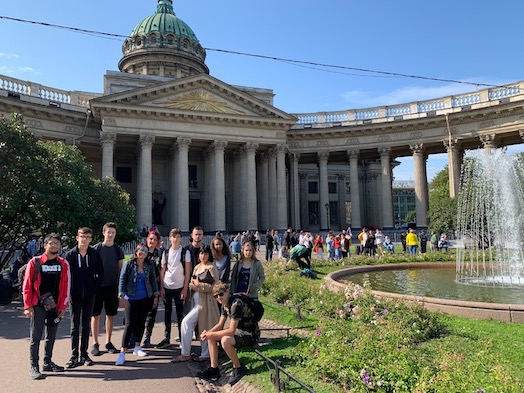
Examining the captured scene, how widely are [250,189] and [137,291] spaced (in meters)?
30.1

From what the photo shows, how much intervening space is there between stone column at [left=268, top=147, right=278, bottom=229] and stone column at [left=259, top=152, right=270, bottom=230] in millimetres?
411

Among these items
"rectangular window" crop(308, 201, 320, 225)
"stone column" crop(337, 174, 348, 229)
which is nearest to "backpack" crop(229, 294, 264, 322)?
"rectangular window" crop(308, 201, 320, 225)

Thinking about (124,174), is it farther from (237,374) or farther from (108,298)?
(237,374)

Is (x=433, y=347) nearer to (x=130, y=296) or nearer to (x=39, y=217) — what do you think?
(x=130, y=296)

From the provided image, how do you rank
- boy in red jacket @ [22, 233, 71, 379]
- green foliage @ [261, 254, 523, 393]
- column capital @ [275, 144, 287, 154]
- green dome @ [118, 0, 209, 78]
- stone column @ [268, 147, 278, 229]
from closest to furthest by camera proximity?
Answer: 1. green foliage @ [261, 254, 523, 393]
2. boy in red jacket @ [22, 233, 71, 379]
3. stone column @ [268, 147, 278, 229]
4. column capital @ [275, 144, 287, 154]
5. green dome @ [118, 0, 209, 78]

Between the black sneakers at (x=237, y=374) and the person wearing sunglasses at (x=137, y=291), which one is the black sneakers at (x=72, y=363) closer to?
the person wearing sunglasses at (x=137, y=291)

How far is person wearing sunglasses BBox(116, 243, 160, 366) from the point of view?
7602mm

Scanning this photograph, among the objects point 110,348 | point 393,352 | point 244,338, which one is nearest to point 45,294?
point 110,348

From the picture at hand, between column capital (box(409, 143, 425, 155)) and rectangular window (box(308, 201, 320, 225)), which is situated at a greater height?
column capital (box(409, 143, 425, 155))

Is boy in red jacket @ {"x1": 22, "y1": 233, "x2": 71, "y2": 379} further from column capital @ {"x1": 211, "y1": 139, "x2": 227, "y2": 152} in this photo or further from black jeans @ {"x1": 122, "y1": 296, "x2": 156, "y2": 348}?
column capital @ {"x1": 211, "y1": 139, "x2": 227, "y2": 152}

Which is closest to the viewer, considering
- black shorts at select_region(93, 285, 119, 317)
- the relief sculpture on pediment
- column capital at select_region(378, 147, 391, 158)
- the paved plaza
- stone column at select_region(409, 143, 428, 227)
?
the paved plaza

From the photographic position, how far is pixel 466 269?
17.5m

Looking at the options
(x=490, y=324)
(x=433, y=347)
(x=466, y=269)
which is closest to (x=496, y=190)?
(x=466, y=269)

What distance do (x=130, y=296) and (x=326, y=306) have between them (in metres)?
4.29
